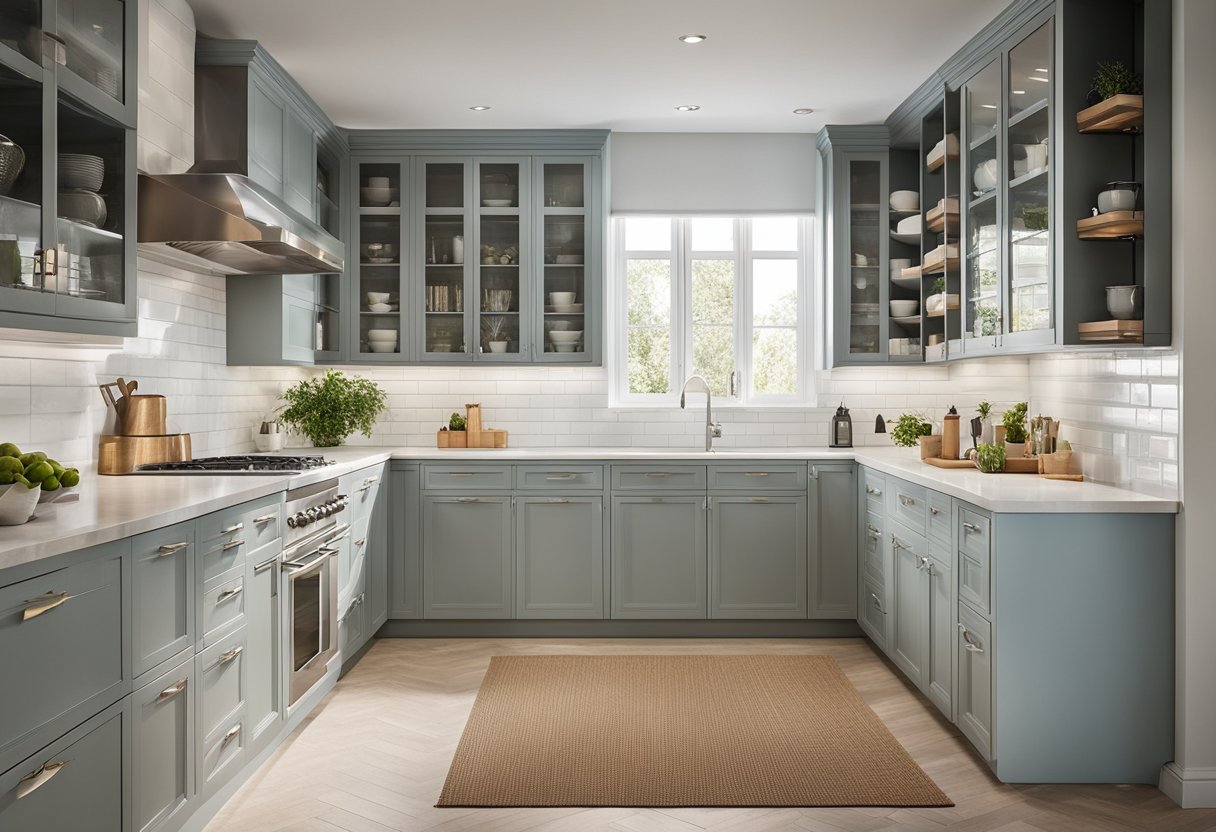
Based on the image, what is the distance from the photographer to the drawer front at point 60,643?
182 centimetres

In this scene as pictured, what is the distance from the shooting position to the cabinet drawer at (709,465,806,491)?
4988 millimetres

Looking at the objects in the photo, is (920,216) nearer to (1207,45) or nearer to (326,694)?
(1207,45)

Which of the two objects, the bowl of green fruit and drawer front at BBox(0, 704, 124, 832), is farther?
the bowl of green fruit

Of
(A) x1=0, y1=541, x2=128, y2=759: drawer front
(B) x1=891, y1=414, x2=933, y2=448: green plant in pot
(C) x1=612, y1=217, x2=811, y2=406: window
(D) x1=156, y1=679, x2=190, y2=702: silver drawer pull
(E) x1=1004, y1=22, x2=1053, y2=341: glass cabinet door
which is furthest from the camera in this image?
(C) x1=612, y1=217, x2=811, y2=406: window

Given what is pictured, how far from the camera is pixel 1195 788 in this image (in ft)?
9.68

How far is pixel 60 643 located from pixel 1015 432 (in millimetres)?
3749

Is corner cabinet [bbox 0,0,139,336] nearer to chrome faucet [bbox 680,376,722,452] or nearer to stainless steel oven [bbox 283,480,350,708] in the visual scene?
stainless steel oven [bbox 283,480,350,708]

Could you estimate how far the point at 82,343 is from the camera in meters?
3.29

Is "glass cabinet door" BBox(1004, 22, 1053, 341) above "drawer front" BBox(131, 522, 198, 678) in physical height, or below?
above

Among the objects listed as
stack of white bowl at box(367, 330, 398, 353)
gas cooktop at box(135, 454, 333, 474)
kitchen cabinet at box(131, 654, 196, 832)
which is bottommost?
kitchen cabinet at box(131, 654, 196, 832)

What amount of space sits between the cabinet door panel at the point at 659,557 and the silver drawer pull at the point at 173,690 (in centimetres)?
272

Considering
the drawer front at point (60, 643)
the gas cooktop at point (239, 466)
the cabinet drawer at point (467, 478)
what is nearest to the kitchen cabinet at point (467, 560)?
the cabinet drawer at point (467, 478)

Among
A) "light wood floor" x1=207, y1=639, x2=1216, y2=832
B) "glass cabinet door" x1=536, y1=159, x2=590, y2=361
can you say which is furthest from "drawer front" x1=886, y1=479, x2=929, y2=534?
"glass cabinet door" x1=536, y1=159, x2=590, y2=361

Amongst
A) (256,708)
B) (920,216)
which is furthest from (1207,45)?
(256,708)
